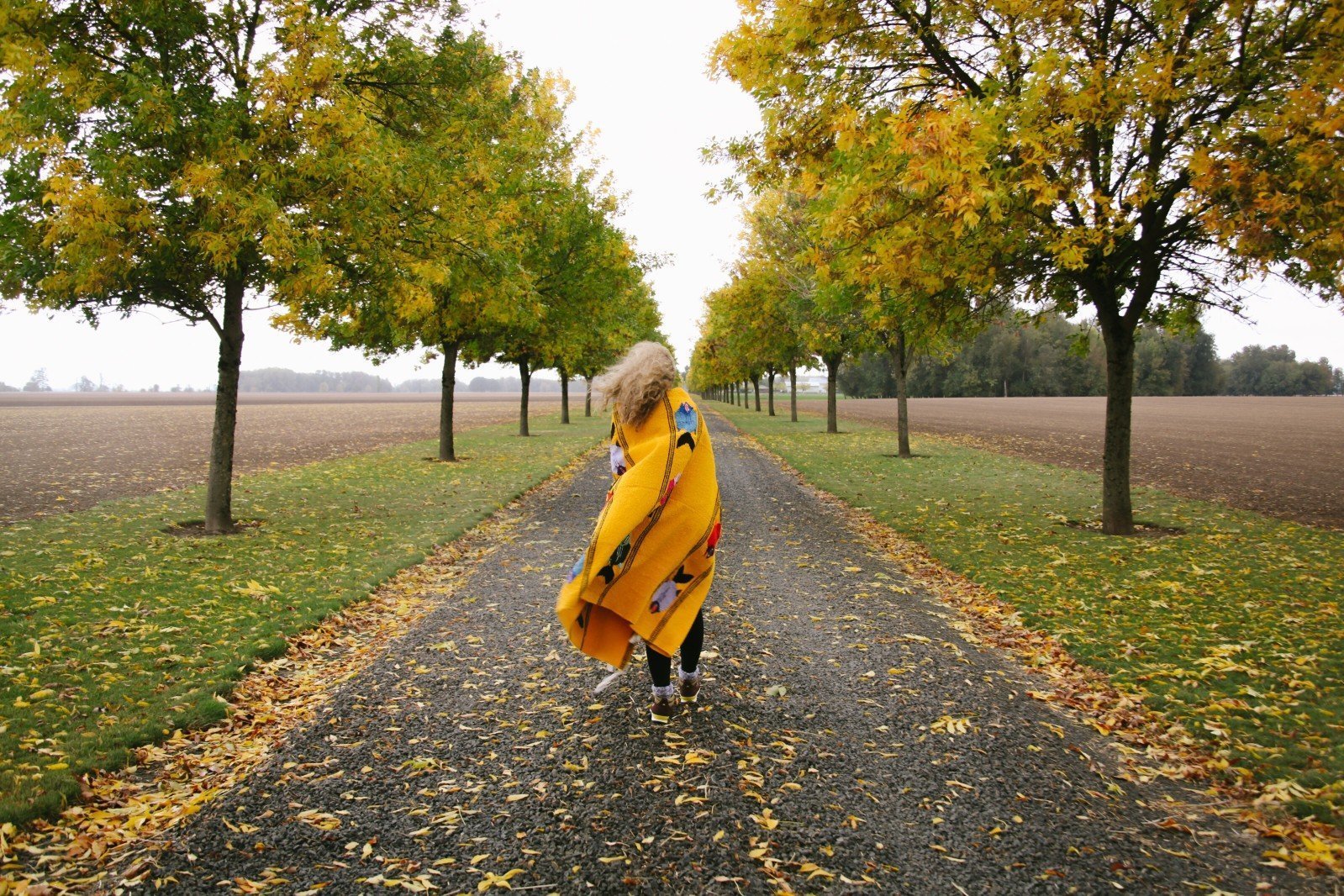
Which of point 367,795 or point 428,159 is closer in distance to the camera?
point 367,795

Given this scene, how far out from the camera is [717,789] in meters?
3.76

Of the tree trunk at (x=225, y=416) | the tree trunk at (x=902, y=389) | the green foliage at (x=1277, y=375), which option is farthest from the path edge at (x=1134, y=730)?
the green foliage at (x=1277, y=375)

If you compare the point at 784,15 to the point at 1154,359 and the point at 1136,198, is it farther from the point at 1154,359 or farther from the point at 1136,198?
the point at 1154,359

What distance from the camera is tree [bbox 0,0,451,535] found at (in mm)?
7562

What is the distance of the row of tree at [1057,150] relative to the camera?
686 cm

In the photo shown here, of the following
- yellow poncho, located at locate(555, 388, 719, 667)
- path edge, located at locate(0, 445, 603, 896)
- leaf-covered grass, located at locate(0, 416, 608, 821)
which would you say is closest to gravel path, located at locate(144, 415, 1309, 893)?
path edge, located at locate(0, 445, 603, 896)

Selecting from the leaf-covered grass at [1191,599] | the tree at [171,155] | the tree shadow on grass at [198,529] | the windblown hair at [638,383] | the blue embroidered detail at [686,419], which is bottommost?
the leaf-covered grass at [1191,599]

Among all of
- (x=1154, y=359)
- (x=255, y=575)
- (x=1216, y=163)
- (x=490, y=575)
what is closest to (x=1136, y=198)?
(x=1216, y=163)

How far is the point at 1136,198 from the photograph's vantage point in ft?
25.2

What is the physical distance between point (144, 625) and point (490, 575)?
10.6 ft

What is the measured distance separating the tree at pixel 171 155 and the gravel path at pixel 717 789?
5618 mm

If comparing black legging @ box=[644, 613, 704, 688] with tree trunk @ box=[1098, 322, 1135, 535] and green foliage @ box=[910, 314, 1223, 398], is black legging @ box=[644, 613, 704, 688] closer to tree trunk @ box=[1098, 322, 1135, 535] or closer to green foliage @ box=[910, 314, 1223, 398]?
tree trunk @ box=[1098, 322, 1135, 535]

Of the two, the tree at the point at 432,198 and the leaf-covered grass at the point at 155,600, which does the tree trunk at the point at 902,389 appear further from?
the leaf-covered grass at the point at 155,600

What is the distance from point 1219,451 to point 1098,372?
346ft
